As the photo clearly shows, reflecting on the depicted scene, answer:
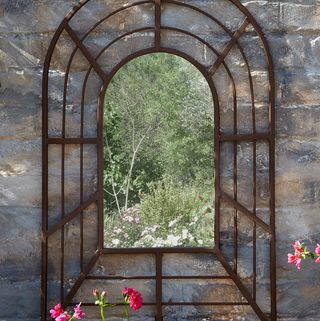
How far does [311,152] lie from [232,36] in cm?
52

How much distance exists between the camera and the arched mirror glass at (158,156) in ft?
7.47

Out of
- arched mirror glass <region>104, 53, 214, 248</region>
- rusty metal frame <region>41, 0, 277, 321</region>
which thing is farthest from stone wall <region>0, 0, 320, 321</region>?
arched mirror glass <region>104, 53, 214, 248</region>

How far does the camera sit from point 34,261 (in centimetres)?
229

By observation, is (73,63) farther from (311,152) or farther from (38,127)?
(311,152)

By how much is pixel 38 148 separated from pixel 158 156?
0.44 metres

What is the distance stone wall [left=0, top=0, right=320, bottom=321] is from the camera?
2283 millimetres

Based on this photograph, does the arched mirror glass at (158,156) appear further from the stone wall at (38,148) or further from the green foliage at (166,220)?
the stone wall at (38,148)

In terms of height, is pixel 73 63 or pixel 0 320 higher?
pixel 73 63

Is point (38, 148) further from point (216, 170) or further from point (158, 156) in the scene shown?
point (216, 170)

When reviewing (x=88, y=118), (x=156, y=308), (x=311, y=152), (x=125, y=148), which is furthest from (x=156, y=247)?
(x=311, y=152)

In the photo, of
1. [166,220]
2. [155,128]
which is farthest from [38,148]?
[166,220]

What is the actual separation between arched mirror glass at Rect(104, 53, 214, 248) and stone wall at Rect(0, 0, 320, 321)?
0.15 m

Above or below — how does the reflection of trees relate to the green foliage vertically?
above

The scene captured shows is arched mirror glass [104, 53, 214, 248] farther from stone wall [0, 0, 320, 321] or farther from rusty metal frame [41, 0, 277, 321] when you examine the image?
stone wall [0, 0, 320, 321]
